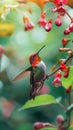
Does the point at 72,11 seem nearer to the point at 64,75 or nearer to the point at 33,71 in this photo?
the point at 33,71

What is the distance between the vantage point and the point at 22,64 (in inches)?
74.6

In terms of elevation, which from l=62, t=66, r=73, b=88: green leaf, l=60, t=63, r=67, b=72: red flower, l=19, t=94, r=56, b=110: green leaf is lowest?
l=19, t=94, r=56, b=110: green leaf

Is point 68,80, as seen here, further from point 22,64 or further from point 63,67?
point 22,64

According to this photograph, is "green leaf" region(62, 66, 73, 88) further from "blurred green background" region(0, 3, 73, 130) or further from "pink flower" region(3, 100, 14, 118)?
"pink flower" region(3, 100, 14, 118)

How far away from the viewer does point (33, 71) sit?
3.81 feet

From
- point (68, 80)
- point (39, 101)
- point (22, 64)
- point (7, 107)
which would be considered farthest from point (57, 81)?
point (7, 107)

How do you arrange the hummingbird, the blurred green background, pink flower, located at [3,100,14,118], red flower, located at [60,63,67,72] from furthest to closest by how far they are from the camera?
pink flower, located at [3,100,14,118] → the blurred green background → the hummingbird → red flower, located at [60,63,67,72]

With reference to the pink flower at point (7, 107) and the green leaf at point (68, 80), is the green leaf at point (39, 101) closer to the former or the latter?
the green leaf at point (68, 80)

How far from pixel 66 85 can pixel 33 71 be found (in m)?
0.10

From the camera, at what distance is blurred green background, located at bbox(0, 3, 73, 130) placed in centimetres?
181

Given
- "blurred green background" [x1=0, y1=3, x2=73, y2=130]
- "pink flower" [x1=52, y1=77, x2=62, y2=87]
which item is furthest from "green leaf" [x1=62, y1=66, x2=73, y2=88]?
"blurred green background" [x1=0, y1=3, x2=73, y2=130]

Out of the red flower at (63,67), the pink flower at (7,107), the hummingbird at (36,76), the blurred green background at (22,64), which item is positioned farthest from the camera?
the pink flower at (7,107)

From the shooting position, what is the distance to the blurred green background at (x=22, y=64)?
1812mm

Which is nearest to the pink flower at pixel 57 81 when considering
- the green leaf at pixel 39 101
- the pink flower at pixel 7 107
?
the green leaf at pixel 39 101
